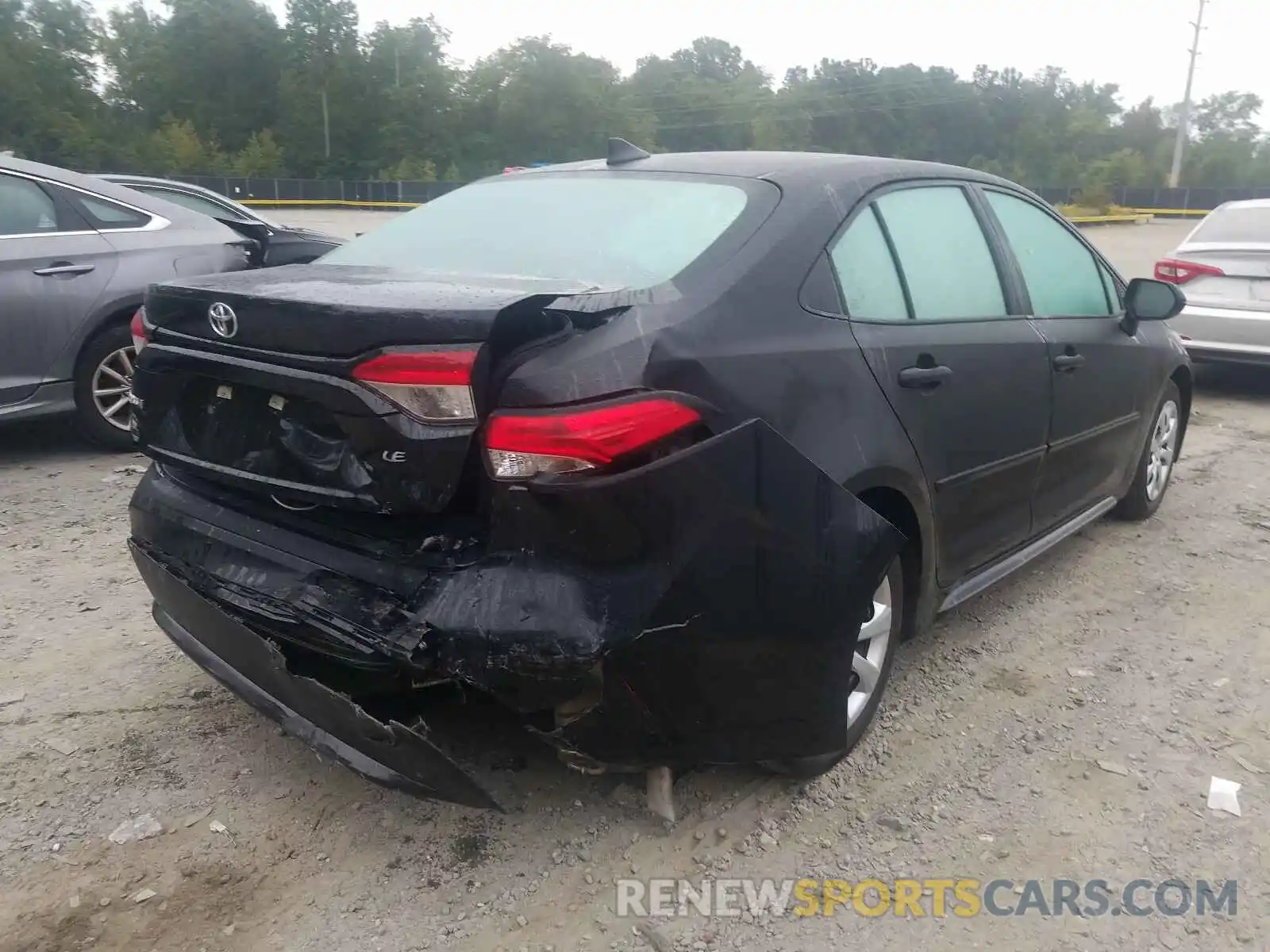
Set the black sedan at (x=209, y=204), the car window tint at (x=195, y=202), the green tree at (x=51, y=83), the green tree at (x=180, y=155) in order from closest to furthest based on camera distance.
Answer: the black sedan at (x=209, y=204) < the car window tint at (x=195, y=202) < the green tree at (x=51, y=83) < the green tree at (x=180, y=155)

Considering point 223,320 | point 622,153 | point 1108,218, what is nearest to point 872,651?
point 622,153

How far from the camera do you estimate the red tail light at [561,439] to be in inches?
87.0

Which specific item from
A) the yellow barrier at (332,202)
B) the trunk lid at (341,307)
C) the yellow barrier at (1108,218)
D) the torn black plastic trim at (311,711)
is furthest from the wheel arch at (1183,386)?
the yellow barrier at (332,202)

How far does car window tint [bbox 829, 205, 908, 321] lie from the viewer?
9.49 ft

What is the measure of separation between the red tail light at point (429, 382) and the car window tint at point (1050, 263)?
7.59 ft

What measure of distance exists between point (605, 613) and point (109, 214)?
4824 mm

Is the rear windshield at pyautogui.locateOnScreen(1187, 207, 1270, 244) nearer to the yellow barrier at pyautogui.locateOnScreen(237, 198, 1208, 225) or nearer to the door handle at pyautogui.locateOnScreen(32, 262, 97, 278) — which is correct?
the door handle at pyautogui.locateOnScreen(32, 262, 97, 278)

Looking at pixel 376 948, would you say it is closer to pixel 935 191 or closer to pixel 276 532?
pixel 276 532

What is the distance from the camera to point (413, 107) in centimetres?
6203

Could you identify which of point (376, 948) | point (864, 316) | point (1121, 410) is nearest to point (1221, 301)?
point (1121, 410)

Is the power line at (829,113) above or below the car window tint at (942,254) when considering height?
above

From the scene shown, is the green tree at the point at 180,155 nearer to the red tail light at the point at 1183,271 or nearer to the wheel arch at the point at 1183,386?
the red tail light at the point at 1183,271

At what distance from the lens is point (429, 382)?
7.29 ft

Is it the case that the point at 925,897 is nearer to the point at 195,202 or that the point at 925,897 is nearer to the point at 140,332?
the point at 140,332
